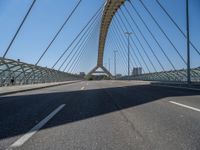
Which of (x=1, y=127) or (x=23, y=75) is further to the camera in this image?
(x=23, y=75)

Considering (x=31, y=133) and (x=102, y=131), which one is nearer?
(x=31, y=133)

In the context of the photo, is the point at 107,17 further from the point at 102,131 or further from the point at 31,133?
the point at 31,133

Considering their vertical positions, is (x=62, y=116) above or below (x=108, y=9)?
below

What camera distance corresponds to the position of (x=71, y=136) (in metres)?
5.65

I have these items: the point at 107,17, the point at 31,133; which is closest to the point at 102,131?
the point at 31,133

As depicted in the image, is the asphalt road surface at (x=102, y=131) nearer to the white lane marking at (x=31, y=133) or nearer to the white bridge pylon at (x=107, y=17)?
the white lane marking at (x=31, y=133)

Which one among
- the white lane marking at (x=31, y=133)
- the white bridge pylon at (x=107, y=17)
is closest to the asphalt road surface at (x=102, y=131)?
the white lane marking at (x=31, y=133)

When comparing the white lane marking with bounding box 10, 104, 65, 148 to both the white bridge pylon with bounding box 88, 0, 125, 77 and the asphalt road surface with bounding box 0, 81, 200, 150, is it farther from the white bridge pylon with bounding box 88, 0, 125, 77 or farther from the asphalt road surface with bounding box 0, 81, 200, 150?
the white bridge pylon with bounding box 88, 0, 125, 77

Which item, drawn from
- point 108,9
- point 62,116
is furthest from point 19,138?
point 108,9

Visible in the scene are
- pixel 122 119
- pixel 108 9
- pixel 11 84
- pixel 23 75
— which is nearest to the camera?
pixel 122 119

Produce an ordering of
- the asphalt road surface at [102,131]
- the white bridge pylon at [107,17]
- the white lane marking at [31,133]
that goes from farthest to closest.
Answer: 1. the white bridge pylon at [107,17]
2. the white lane marking at [31,133]
3. the asphalt road surface at [102,131]

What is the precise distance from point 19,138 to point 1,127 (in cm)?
133

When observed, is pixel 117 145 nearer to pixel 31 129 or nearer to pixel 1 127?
pixel 31 129

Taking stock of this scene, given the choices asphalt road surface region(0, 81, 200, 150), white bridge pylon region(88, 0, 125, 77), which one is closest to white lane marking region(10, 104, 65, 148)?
asphalt road surface region(0, 81, 200, 150)
